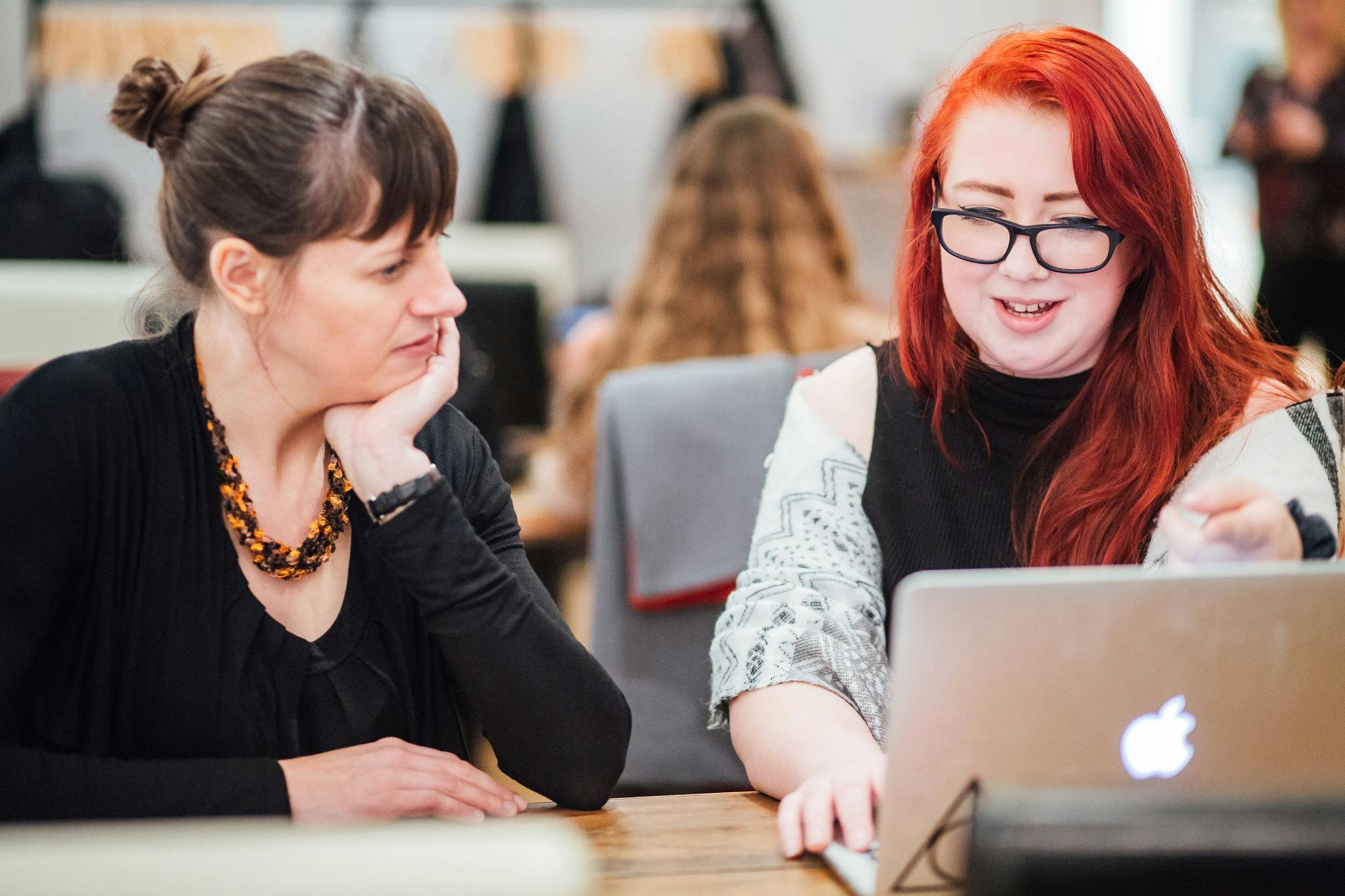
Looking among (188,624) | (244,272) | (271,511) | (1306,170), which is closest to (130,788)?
(188,624)

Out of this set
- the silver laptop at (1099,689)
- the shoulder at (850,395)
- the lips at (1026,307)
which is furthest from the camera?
the shoulder at (850,395)

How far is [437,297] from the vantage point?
107cm

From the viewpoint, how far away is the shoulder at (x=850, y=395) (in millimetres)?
1372

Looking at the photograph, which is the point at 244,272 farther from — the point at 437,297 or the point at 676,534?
the point at 676,534

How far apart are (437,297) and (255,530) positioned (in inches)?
9.9

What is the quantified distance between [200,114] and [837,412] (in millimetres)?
686

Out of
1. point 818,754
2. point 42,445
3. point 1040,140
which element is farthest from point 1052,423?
point 42,445

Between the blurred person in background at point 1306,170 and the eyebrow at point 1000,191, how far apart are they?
2506mm

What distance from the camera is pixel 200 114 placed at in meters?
1.06

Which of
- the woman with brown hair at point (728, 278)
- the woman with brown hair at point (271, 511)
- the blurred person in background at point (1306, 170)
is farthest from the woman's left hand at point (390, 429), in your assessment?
the blurred person in background at point (1306, 170)

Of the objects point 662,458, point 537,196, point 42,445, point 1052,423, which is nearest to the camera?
point 42,445

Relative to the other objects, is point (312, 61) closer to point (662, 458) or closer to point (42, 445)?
point (42, 445)

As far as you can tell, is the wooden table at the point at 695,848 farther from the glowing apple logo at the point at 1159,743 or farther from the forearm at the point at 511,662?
the glowing apple logo at the point at 1159,743

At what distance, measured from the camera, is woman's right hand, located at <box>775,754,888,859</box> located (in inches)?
36.9
